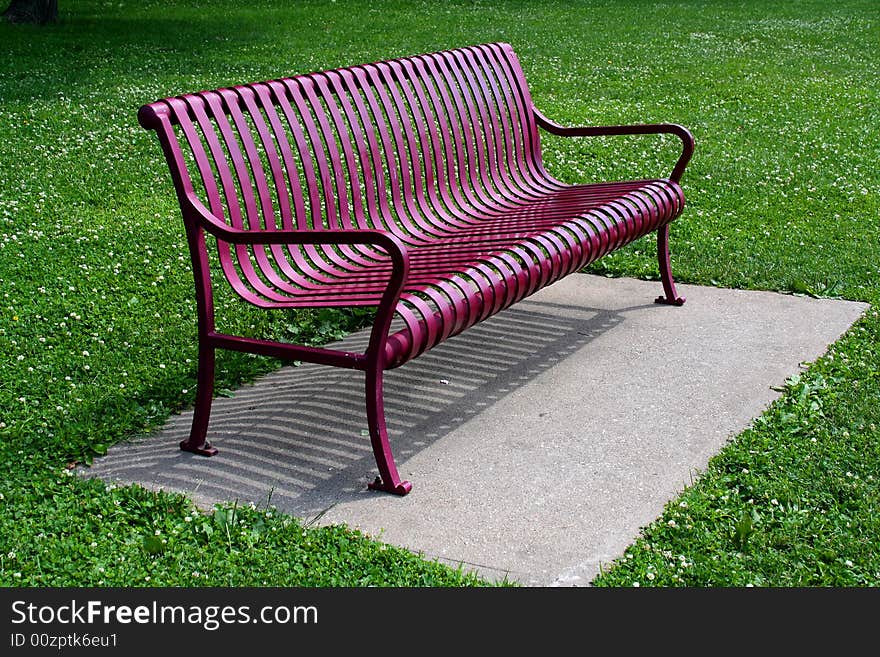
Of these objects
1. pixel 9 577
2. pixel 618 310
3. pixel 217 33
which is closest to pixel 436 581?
pixel 9 577

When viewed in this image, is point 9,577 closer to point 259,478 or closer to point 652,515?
point 259,478

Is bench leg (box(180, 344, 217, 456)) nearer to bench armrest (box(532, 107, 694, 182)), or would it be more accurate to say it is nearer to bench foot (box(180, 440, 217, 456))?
bench foot (box(180, 440, 217, 456))

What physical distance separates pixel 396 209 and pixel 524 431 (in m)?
1.19

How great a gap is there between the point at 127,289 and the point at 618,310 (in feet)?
8.23

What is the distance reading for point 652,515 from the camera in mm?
3738

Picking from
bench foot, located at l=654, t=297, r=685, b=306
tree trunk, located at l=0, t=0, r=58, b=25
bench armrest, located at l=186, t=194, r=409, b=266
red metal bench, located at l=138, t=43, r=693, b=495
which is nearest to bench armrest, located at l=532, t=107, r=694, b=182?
red metal bench, located at l=138, t=43, r=693, b=495

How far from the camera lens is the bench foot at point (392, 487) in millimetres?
3861

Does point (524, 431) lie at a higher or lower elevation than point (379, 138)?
lower

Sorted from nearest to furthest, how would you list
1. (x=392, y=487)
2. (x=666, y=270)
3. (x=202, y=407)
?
(x=392, y=487) < (x=202, y=407) < (x=666, y=270)

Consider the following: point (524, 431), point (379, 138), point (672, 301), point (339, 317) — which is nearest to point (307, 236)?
point (524, 431)

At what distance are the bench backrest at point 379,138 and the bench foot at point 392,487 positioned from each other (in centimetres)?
103

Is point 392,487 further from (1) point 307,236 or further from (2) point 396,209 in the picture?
(2) point 396,209

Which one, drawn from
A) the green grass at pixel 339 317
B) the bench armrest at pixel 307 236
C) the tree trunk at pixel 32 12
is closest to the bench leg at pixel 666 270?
the green grass at pixel 339 317

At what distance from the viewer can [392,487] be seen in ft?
12.7
